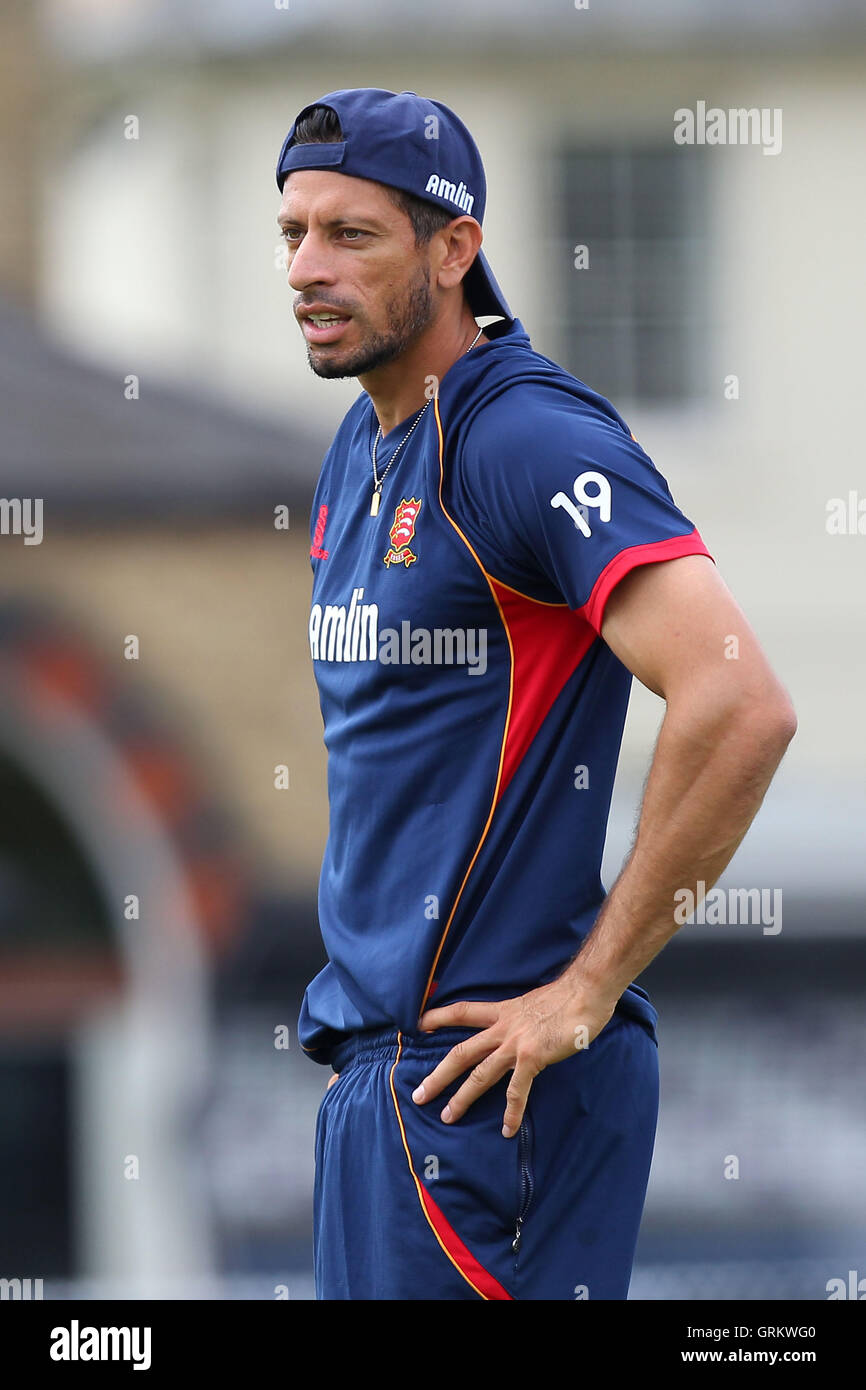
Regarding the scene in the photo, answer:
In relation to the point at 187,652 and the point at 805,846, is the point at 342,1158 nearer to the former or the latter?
the point at 187,652

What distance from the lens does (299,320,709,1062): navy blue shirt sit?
2.45 meters

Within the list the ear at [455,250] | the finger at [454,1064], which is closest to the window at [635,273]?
the ear at [455,250]

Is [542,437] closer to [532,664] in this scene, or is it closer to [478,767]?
[532,664]

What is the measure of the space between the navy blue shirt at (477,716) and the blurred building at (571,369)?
19.7ft

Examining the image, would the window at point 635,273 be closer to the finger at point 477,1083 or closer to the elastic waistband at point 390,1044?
the elastic waistband at point 390,1044

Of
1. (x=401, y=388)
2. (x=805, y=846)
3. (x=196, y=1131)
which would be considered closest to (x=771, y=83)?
(x=805, y=846)

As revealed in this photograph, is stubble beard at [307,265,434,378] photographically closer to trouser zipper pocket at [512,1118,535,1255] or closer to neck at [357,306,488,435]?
neck at [357,306,488,435]

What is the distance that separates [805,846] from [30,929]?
4.21m

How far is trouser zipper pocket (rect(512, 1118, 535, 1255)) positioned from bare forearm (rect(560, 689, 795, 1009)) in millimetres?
210

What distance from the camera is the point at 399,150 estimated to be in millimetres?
2555

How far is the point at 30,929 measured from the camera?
30.8ft

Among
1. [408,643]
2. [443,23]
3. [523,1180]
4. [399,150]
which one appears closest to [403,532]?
[408,643]

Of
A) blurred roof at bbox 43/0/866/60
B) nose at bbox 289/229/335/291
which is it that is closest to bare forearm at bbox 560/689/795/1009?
nose at bbox 289/229/335/291

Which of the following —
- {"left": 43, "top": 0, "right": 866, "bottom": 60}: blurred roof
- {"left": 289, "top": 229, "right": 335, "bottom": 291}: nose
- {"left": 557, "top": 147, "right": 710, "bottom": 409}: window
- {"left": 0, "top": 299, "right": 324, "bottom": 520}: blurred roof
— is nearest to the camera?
{"left": 289, "top": 229, "right": 335, "bottom": 291}: nose
